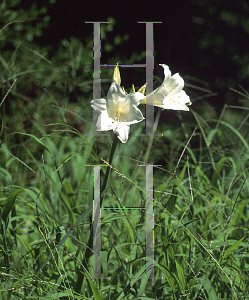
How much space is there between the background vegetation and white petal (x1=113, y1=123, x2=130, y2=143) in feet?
1.06

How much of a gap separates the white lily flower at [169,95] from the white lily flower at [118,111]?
70 millimetres

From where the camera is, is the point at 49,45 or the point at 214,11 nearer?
the point at 49,45

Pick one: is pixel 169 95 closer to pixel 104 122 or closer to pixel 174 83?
pixel 174 83

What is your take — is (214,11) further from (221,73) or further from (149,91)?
(149,91)

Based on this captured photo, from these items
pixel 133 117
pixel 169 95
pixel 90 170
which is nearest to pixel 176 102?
pixel 169 95

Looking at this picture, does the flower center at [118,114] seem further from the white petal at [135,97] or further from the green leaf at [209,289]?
the green leaf at [209,289]

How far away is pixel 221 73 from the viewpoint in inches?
135

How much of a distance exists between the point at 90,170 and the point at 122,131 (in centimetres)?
81

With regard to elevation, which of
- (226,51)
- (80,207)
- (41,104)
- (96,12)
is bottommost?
(80,207)

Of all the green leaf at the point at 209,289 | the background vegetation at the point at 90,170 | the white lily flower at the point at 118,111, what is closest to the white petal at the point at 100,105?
the white lily flower at the point at 118,111

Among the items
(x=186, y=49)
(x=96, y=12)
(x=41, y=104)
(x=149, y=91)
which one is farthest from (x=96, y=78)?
(x=186, y=49)

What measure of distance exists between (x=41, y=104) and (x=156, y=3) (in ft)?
4.73

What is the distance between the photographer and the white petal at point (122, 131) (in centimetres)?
91

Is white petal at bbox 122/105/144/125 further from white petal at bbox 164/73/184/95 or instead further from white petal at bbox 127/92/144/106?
white petal at bbox 164/73/184/95
